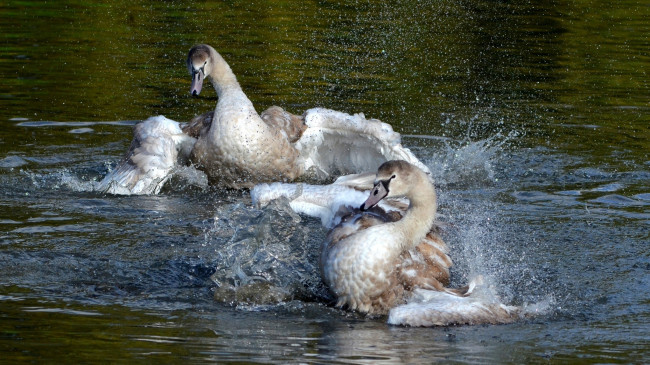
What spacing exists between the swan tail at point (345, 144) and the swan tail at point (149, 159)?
4.02 feet

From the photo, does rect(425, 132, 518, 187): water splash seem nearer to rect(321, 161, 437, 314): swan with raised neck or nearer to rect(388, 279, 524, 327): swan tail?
rect(321, 161, 437, 314): swan with raised neck

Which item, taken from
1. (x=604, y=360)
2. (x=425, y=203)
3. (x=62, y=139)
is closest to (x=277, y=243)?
(x=425, y=203)

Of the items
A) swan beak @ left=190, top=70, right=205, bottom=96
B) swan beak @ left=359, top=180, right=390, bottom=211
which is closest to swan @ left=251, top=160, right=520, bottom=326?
swan beak @ left=359, top=180, right=390, bottom=211

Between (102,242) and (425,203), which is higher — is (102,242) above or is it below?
below

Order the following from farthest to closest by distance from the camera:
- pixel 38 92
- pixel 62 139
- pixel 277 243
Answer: pixel 38 92, pixel 62 139, pixel 277 243

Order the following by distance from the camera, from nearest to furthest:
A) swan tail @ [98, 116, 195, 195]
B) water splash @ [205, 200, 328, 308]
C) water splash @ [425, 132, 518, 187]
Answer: water splash @ [205, 200, 328, 308], swan tail @ [98, 116, 195, 195], water splash @ [425, 132, 518, 187]

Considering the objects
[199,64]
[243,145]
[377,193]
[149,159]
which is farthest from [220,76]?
[377,193]

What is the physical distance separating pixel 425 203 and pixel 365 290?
797mm

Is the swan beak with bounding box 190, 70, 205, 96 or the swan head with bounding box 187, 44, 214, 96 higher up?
the swan head with bounding box 187, 44, 214, 96

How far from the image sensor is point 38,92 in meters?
14.1

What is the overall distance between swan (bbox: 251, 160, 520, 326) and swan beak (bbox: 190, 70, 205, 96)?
3441 mm

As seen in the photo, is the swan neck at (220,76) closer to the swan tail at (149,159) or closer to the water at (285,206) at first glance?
the swan tail at (149,159)

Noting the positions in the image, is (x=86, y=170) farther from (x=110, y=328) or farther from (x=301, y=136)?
(x=110, y=328)

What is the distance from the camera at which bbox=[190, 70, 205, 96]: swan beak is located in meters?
10.3
